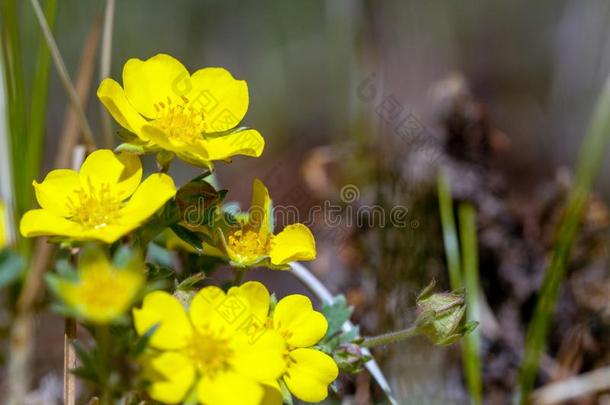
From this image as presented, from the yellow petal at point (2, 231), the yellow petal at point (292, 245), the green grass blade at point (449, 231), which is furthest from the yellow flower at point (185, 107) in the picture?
the green grass blade at point (449, 231)

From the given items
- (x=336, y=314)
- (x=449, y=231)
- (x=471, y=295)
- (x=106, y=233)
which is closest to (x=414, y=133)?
(x=449, y=231)

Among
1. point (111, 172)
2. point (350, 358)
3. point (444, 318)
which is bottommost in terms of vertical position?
point (350, 358)

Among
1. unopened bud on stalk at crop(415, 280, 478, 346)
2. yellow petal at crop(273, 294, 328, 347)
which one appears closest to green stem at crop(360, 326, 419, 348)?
unopened bud on stalk at crop(415, 280, 478, 346)

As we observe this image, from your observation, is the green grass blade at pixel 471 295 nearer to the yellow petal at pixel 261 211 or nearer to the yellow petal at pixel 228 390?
the yellow petal at pixel 261 211

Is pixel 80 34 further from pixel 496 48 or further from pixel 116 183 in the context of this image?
pixel 116 183

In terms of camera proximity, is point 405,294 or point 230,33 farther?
point 230,33

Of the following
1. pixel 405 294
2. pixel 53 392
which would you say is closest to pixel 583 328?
pixel 405 294

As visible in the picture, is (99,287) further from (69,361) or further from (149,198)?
(69,361)
